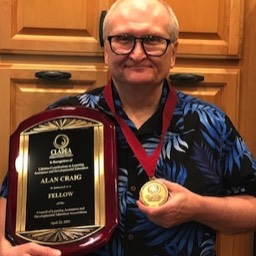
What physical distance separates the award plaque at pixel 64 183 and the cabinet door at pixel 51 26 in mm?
280

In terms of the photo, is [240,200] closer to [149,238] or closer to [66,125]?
[149,238]

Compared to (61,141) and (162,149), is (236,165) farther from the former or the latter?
(61,141)

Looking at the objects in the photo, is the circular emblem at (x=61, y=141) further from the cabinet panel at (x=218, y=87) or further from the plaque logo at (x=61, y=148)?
the cabinet panel at (x=218, y=87)

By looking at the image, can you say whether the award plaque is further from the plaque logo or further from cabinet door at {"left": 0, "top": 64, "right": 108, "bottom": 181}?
cabinet door at {"left": 0, "top": 64, "right": 108, "bottom": 181}

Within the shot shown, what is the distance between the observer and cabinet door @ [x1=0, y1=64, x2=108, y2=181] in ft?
4.39

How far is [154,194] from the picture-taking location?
0.97 meters

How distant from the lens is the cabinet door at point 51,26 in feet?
4.33

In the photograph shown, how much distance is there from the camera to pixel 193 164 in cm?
111

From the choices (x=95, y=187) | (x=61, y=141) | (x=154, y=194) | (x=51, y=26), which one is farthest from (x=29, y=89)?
(x=154, y=194)

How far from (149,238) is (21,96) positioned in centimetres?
53

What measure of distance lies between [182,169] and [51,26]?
0.53 meters

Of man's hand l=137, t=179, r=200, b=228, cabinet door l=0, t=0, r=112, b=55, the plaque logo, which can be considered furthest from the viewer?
cabinet door l=0, t=0, r=112, b=55

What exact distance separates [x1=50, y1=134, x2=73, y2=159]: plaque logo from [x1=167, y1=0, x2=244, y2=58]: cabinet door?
453mm

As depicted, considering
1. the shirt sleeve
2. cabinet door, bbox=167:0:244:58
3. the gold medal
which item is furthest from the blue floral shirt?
cabinet door, bbox=167:0:244:58
